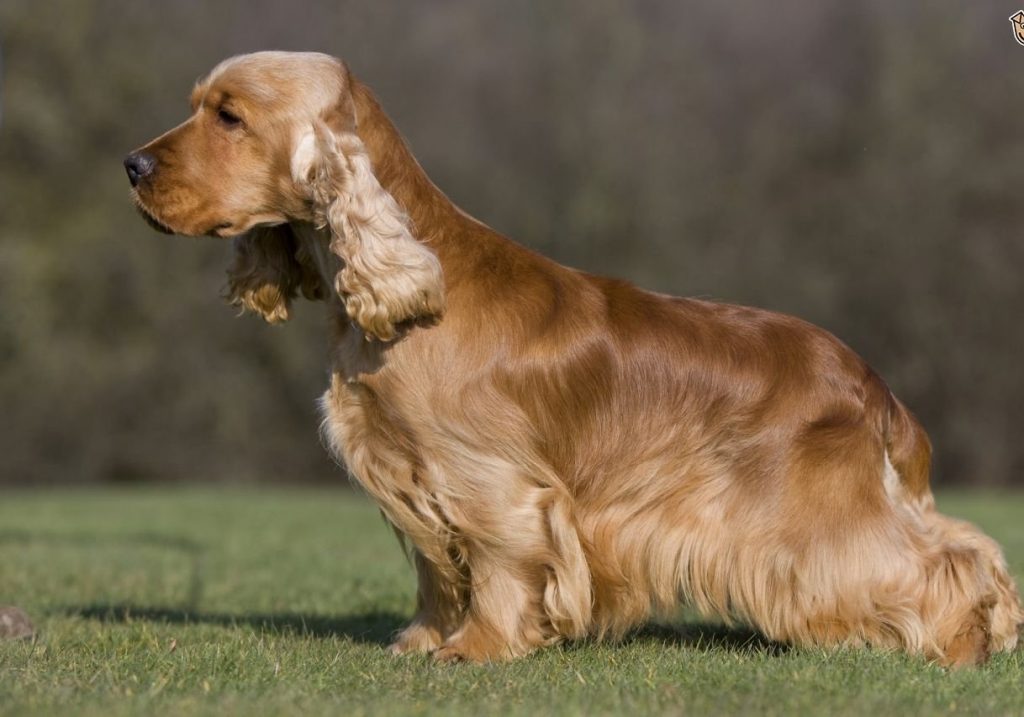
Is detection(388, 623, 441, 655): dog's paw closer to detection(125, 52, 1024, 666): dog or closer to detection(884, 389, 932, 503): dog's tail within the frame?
detection(125, 52, 1024, 666): dog

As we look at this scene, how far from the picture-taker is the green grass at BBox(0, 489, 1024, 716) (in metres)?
3.72

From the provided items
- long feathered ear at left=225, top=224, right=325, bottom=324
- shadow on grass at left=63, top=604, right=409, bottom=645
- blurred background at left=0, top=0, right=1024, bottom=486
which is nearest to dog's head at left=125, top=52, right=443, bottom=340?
long feathered ear at left=225, top=224, right=325, bottom=324

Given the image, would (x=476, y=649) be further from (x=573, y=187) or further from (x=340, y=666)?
(x=573, y=187)

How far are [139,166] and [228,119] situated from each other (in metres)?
0.35

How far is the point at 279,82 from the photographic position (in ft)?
15.4

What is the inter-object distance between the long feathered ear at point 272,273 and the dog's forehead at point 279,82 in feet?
2.17

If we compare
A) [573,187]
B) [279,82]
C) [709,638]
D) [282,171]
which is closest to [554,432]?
[709,638]

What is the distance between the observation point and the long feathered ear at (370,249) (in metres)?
4.49

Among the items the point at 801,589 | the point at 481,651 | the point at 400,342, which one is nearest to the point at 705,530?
the point at 801,589

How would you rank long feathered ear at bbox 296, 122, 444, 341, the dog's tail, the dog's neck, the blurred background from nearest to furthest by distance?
long feathered ear at bbox 296, 122, 444, 341
the dog's neck
the dog's tail
the blurred background

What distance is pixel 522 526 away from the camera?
185 inches

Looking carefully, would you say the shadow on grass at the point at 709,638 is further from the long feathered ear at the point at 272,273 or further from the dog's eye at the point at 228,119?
the dog's eye at the point at 228,119

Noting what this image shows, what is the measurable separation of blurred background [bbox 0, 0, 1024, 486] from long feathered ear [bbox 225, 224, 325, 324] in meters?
19.0

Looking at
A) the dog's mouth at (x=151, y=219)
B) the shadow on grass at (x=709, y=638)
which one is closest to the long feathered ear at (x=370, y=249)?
the dog's mouth at (x=151, y=219)
